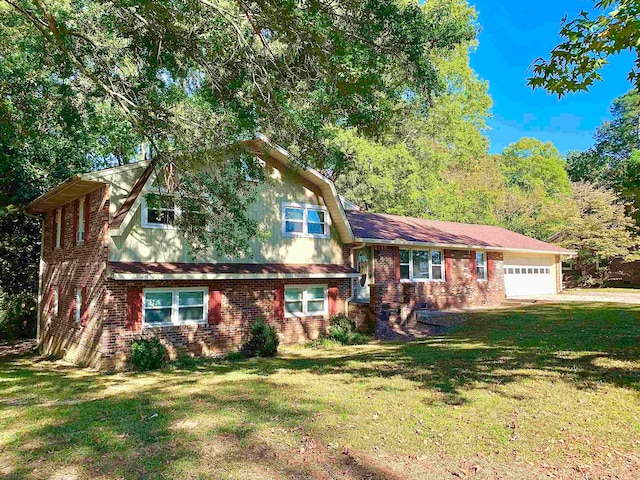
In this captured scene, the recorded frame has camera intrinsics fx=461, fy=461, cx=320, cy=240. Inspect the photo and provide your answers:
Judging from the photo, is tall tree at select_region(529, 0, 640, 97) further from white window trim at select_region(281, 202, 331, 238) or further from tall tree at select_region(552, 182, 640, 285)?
tall tree at select_region(552, 182, 640, 285)

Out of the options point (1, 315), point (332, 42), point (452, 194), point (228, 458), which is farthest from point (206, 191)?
point (452, 194)

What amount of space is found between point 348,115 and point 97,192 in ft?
27.5

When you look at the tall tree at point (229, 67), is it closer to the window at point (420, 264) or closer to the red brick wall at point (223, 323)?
the red brick wall at point (223, 323)

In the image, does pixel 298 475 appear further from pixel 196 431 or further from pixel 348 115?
pixel 348 115

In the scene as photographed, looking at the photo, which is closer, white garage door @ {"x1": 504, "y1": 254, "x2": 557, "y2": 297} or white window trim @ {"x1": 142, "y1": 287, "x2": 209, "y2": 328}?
white window trim @ {"x1": 142, "y1": 287, "x2": 209, "y2": 328}

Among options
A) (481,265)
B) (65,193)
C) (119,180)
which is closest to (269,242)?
(119,180)

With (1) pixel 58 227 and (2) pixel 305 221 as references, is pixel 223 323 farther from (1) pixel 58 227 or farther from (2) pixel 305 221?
(1) pixel 58 227

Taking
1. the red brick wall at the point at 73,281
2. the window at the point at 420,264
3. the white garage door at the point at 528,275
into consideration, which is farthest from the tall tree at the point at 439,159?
the red brick wall at the point at 73,281

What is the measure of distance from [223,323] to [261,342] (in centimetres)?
133

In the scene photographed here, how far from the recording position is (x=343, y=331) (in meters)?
16.1

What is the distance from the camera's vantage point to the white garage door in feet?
84.7

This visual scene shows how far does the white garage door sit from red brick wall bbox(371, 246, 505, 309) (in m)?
2.57

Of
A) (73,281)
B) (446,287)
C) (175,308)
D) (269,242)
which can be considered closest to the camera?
(175,308)

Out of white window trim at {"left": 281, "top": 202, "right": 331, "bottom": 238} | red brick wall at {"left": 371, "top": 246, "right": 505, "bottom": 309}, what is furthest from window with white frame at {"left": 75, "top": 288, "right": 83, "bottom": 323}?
red brick wall at {"left": 371, "top": 246, "right": 505, "bottom": 309}
